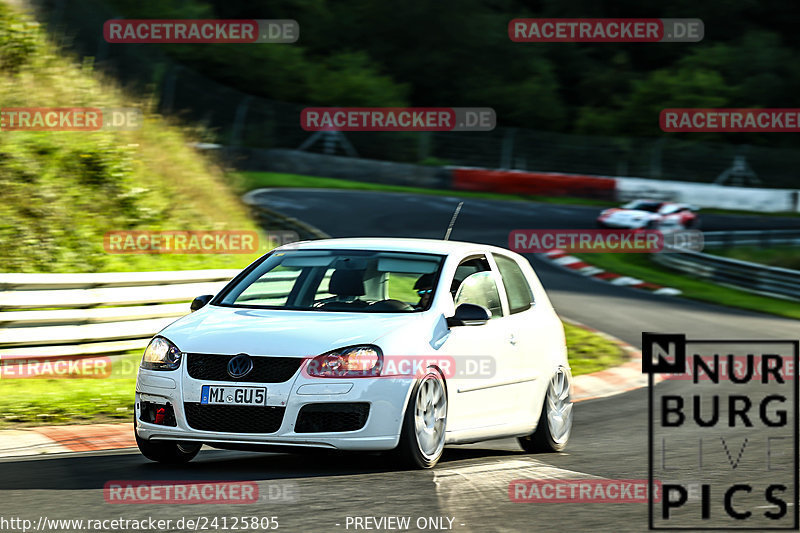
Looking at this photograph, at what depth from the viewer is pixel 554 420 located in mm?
8891

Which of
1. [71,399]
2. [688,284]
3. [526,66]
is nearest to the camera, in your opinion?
[71,399]

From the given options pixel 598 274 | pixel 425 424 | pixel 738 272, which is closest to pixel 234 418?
pixel 425 424

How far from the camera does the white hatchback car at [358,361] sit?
22.7 ft

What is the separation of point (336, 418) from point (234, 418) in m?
0.58

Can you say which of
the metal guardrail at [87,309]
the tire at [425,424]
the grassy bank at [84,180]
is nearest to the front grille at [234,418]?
the tire at [425,424]

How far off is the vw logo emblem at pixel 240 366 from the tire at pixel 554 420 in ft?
8.49

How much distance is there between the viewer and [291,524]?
5.54m

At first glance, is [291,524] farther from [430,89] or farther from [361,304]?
[430,89]

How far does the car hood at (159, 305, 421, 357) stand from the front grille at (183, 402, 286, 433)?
1.05ft

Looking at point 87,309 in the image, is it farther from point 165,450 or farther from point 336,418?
point 336,418

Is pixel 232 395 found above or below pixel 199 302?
below

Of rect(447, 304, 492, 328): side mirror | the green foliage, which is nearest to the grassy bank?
rect(447, 304, 492, 328): side mirror

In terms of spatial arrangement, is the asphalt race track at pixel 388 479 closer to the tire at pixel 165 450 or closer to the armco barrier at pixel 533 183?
the tire at pixel 165 450

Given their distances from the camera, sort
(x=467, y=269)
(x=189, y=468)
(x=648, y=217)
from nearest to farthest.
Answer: (x=189, y=468), (x=467, y=269), (x=648, y=217)
